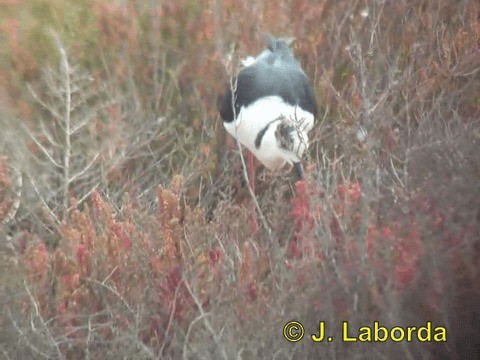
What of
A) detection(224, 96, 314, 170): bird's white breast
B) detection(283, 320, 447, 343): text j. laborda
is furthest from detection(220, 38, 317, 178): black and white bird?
detection(283, 320, 447, 343): text j. laborda

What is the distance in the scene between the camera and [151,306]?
3777mm

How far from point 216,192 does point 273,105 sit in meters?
0.84

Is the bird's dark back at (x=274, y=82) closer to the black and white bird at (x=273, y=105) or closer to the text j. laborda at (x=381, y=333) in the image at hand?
the black and white bird at (x=273, y=105)

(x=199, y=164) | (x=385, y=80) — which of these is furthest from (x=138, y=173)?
(x=385, y=80)

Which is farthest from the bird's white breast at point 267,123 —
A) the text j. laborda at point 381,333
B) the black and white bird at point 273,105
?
the text j. laborda at point 381,333

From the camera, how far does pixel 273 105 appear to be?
5.07m

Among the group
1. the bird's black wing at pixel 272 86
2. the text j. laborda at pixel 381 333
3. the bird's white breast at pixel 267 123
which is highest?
the text j. laborda at pixel 381 333

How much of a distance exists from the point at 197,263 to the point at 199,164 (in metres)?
1.81

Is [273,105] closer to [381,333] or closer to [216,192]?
[216,192]

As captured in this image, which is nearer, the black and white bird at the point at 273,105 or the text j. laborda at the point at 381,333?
the text j. laborda at the point at 381,333

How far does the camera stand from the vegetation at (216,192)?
3078mm

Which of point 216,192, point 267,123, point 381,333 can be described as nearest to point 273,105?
point 267,123

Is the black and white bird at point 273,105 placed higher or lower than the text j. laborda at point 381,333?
lower

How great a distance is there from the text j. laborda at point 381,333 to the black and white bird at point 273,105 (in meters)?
1.87
